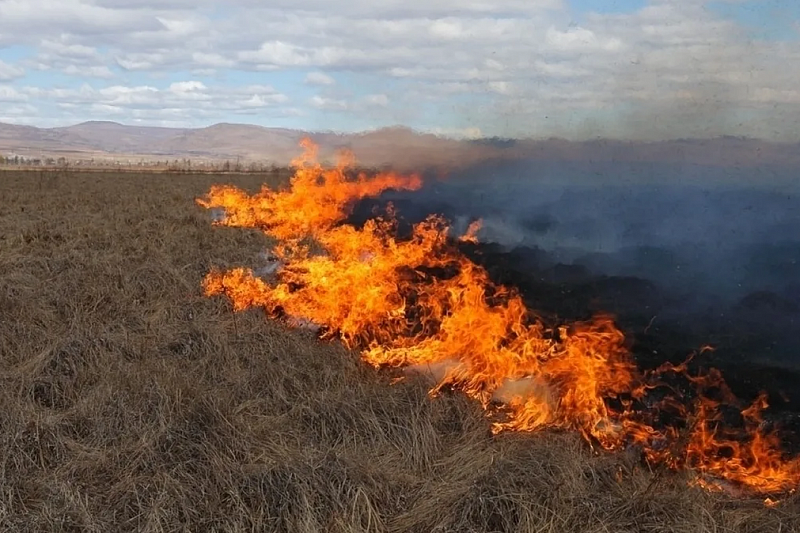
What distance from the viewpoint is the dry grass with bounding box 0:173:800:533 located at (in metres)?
4.36

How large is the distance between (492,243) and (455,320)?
8.19 ft

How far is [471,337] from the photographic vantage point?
23.2 ft

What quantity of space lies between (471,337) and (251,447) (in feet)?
8.76

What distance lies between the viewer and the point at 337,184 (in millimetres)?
10258

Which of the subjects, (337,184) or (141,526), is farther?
(337,184)

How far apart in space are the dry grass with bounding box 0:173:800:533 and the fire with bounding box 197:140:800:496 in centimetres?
37

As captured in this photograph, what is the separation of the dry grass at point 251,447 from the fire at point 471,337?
0.37 meters

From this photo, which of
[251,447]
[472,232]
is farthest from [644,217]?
[251,447]

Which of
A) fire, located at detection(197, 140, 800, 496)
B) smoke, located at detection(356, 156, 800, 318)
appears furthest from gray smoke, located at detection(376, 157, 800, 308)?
fire, located at detection(197, 140, 800, 496)

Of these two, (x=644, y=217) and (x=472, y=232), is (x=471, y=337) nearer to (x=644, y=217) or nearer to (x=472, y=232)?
(x=472, y=232)

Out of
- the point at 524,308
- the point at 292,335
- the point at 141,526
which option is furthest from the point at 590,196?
the point at 141,526

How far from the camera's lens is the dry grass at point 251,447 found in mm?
4355

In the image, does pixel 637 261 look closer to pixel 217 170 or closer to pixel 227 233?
pixel 227 233

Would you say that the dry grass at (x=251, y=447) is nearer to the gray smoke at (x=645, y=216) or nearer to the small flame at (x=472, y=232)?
the small flame at (x=472, y=232)
